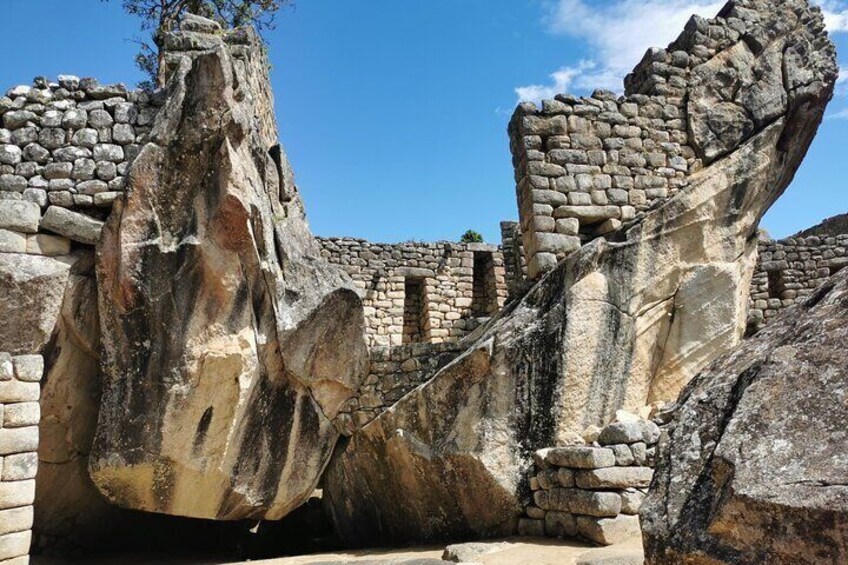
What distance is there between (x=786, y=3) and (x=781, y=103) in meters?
1.42

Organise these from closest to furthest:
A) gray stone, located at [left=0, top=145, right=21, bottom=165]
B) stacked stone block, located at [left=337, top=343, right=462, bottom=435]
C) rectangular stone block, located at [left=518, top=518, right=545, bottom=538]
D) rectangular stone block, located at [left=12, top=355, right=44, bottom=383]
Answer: rectangular stone block, located at [left=12, top=355, right=44, bottom=383], rectangular stone block, located at [left=518, top=518, right=545, bottom=538], gray stone, located at [left=0, top=145, right=21, bottom=165], stacked stone block, located at [left=337, top=343, right=462, bottom=435]

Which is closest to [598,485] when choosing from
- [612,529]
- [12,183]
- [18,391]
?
[612,529]

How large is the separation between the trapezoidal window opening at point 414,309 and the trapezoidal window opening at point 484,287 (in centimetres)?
101

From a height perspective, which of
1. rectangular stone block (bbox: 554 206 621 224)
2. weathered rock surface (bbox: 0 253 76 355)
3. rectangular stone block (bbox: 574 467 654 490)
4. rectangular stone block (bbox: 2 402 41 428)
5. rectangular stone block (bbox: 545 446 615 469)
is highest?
rectangular stone block (bbox: 554 206 621 224)

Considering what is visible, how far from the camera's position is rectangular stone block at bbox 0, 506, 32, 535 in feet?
18.5

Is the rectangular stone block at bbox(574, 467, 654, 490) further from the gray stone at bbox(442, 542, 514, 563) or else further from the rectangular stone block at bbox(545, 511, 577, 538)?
the gray stone at bbox(442, 542, 514, 563)

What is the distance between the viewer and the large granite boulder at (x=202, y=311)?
21.6 ft

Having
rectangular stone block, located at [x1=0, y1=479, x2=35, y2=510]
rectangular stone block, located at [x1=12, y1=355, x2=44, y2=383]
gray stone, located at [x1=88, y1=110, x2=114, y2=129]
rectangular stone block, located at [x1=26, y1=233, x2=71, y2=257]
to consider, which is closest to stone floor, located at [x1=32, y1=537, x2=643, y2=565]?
rectangular stone block, located at [x1=0, y1=479, x2=35, y2=510]

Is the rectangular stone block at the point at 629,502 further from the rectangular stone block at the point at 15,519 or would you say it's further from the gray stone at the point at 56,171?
the gray stone at the point at 56,171

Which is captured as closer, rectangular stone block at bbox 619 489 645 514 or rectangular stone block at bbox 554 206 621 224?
rectangular stone block at bbox 619 489 645 514

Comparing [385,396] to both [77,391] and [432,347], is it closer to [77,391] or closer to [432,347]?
[432,347]

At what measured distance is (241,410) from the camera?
7016 millimetres

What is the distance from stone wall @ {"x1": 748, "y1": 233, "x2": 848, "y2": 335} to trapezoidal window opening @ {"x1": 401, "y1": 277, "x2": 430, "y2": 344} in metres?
6.45

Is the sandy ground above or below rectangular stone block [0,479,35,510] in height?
below
